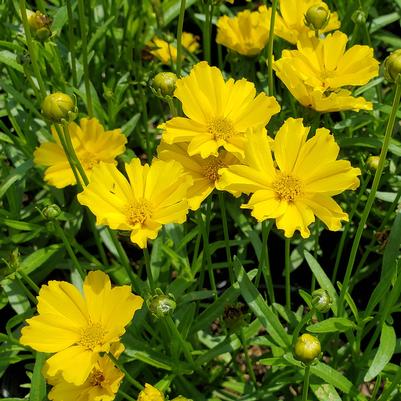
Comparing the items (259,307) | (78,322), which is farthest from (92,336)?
(259,307)

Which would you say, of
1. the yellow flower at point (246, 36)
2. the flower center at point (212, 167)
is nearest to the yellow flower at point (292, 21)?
the yellow flower at point (246, 36)

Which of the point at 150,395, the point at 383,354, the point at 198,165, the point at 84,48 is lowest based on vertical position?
the point at 383,354

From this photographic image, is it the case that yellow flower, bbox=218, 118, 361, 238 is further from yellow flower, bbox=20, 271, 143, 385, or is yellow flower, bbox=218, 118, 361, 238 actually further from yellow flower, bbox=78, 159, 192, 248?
yellow flower, bbox=20, 271, 143, 385

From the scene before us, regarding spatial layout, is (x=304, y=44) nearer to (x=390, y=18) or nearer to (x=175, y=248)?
(x=175, y=248)

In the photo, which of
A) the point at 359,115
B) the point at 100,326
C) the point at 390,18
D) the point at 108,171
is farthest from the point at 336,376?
the point at 390,18

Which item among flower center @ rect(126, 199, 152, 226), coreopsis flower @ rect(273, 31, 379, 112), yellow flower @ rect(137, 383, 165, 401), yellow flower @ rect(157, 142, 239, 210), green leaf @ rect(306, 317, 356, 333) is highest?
coreopsis flower @ rect(273, 31, 379, 112)

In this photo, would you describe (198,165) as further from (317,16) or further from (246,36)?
(246,36)

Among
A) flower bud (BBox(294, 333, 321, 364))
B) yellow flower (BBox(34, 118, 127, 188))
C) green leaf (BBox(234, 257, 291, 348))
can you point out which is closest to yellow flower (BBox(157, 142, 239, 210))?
green leaf (BBox(234, 257, 291, 348))
